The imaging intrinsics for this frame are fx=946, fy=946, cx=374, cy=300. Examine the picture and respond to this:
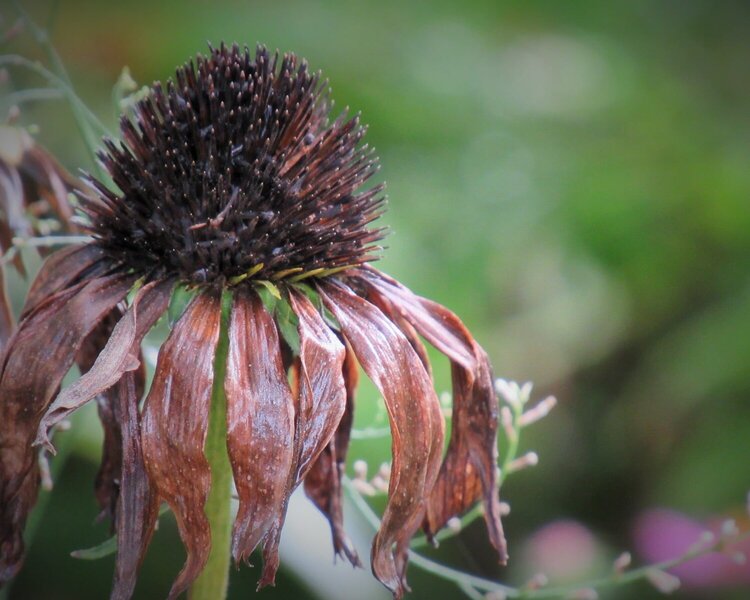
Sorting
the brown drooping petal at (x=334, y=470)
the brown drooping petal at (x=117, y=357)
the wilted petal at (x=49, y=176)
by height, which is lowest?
the brown drooping petal at (x=334, y=470)

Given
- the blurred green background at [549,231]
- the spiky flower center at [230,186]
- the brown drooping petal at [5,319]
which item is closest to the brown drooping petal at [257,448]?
the spiky flower center at [230,186]

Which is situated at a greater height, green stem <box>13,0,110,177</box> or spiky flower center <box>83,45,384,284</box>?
green stem <box>13,0,110,177</box>

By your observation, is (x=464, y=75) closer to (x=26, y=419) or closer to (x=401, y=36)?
(x=401, y=36)

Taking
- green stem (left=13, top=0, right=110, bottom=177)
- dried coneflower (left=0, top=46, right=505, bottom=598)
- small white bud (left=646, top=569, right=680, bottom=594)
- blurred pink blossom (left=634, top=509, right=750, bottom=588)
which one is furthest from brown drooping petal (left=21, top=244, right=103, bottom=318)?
blurred pink blossom (left=634, top=509, right=750, bottom=588)

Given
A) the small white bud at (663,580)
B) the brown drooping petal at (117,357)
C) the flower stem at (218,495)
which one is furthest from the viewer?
the small white bud at (663,580)

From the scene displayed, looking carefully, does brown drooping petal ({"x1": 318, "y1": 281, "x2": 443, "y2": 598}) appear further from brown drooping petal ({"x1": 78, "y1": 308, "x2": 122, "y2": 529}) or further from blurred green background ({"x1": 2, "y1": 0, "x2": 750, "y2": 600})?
blurred green background ({"x1": 2, "y1": 0, "x2": 750, "y2": 600})

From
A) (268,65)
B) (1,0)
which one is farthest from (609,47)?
(268,65)

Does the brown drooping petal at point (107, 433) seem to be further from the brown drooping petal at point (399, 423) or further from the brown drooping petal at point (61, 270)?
the brown drooping petal at point (399, 423)

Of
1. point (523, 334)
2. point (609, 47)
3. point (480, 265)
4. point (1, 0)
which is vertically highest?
point (1, 0)
